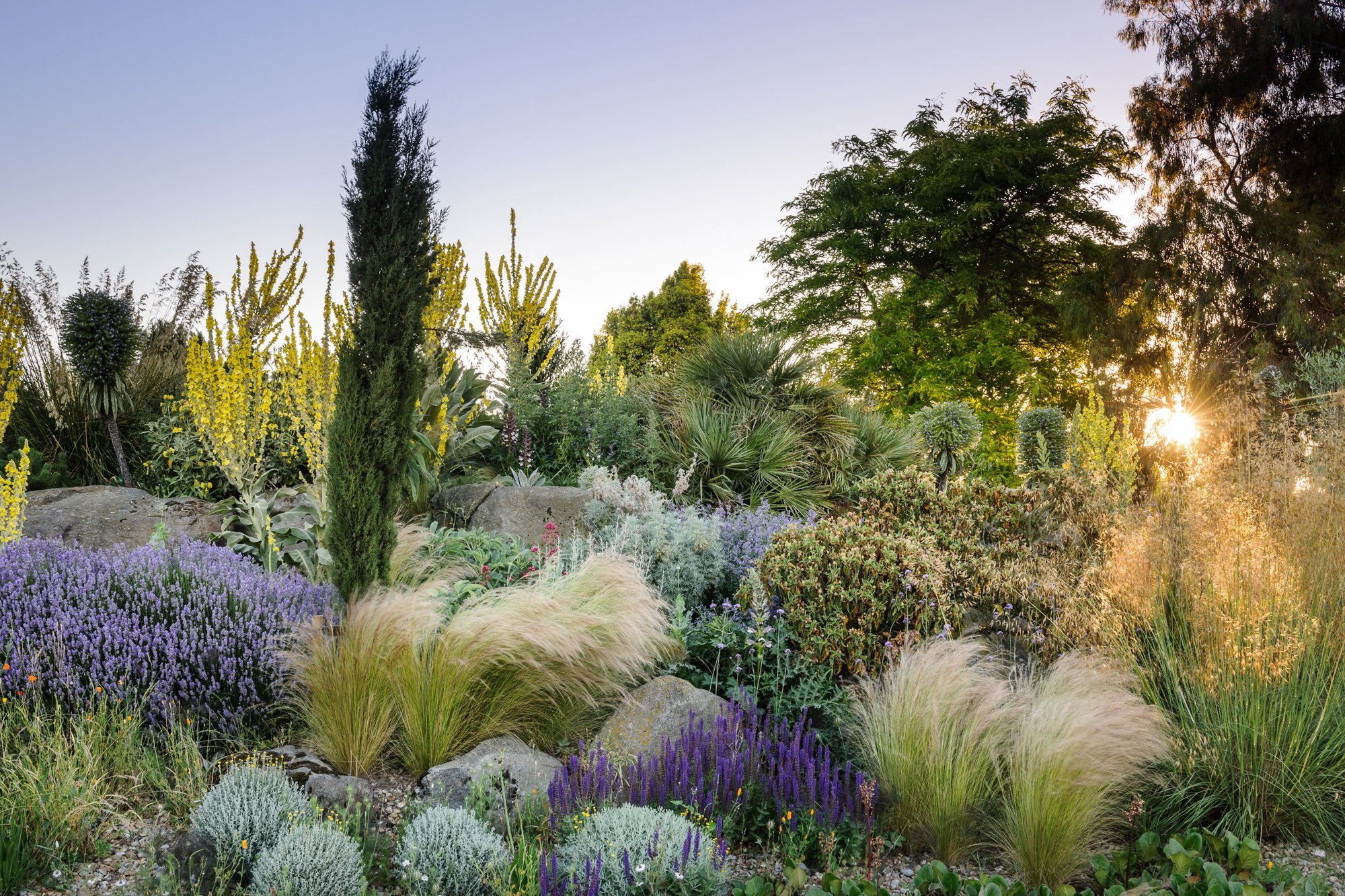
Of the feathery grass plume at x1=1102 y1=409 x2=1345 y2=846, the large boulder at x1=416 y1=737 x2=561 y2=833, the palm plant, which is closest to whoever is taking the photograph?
the large boulder at x1=416 y1=737 x2=561 y2=833

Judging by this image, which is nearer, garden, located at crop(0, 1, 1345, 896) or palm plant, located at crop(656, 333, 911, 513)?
garden, located at crop(0, 1, 1345, 896)

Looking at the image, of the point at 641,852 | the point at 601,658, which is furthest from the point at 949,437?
the point at 641,852

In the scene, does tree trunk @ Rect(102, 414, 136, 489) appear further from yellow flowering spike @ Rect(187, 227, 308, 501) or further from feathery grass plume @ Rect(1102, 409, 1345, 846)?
feathery grass plume @ Rect(1102, 409, 1345, 846)

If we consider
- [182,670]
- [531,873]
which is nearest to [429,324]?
[182,670]

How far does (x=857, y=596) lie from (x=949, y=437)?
5583 millimetres

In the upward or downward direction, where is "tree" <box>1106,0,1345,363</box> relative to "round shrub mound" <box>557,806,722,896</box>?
upward

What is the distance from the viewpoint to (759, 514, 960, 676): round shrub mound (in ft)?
14.4

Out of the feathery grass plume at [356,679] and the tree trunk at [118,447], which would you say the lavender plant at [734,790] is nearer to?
the feathery grass plume at [356,679]

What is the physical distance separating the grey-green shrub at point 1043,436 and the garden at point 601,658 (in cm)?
543

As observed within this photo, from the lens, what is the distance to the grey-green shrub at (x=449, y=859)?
2.65 m

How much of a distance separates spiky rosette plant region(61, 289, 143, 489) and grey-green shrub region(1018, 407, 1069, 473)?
11108 millimetres

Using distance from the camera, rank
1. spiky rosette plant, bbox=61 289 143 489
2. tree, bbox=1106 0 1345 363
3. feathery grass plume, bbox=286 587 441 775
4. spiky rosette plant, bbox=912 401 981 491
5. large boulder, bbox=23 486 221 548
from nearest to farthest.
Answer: feathery grass plume, bbox=286 587 441 775, large boulder, bbox=23 486 221 548, spiky rosette plant, bbox=61 289 143 489, spiky rosette plant, bbox=912 401 981 491, tree, bbox=1106 0 1345 363

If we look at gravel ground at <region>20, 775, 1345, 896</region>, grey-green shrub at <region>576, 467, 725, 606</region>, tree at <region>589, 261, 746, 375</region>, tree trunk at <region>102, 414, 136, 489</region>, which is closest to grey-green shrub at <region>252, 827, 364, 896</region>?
gravel ground at <region>20, 775, 1345, 896</region>

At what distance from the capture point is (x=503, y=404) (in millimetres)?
9523
